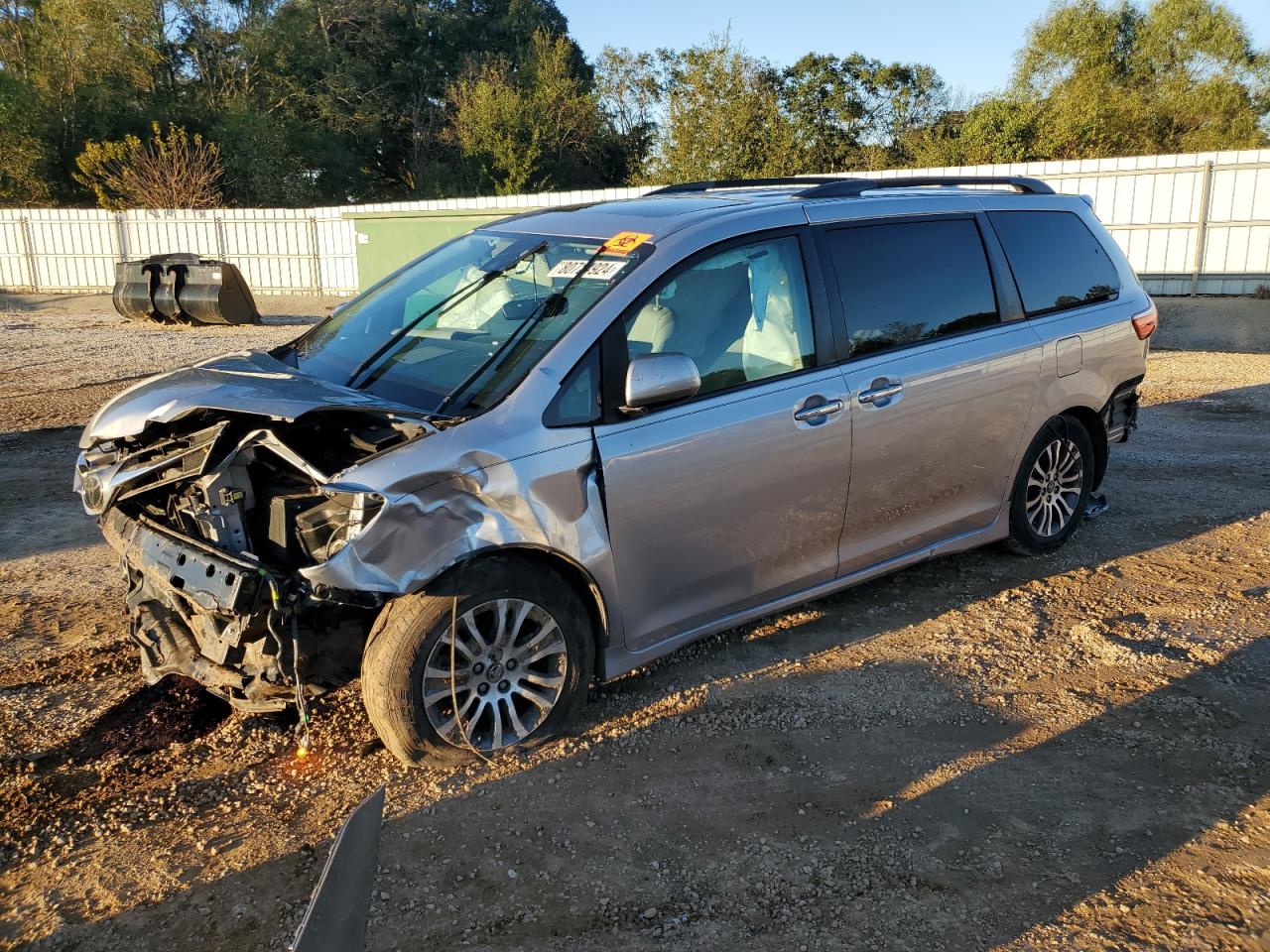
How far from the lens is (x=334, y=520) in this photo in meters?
3.37

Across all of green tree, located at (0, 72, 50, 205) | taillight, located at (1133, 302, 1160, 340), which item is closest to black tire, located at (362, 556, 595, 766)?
taillight, located at (1133, 302, 1160, 340)

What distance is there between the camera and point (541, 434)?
3580mm

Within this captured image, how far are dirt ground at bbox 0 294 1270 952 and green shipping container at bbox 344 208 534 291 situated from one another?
13625 millimetres

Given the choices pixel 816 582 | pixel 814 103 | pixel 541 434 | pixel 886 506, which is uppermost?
pixel 814 103

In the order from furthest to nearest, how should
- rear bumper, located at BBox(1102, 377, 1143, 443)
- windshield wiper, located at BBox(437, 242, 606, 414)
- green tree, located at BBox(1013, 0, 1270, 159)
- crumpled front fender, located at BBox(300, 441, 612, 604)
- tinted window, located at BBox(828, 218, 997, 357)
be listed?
green tree, located at BBox(1013, 0, 1270, 159), rear bumper, located at BBox(1102, 377, 1143, 443), tinted window, located at BBox(828, 218, 997, 357), windshield wiper, located at BBox(437, 242, 606, 414), crumpled front fender, located at BBox(300, 441, 612, 604)

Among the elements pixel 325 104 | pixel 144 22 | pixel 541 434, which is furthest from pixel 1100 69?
pixel 541 434

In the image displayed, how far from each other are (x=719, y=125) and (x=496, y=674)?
83.1 feet

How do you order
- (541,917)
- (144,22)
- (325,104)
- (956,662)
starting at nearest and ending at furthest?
1. (541,917)
2. (956,662)
3. (144,22)
4. (325,104)

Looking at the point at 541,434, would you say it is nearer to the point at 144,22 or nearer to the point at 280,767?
the point at 280,767

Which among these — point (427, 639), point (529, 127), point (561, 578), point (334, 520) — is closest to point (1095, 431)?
point (561, 578)

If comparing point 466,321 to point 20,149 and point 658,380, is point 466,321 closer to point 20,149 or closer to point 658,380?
point 658,380

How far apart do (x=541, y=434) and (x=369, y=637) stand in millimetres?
928

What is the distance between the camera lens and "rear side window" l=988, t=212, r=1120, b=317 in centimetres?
529

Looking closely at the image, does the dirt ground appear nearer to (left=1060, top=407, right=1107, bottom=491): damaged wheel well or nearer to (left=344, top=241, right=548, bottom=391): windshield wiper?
(left=1060, top=407, right=1107, bottom=491): damaged wheel well
